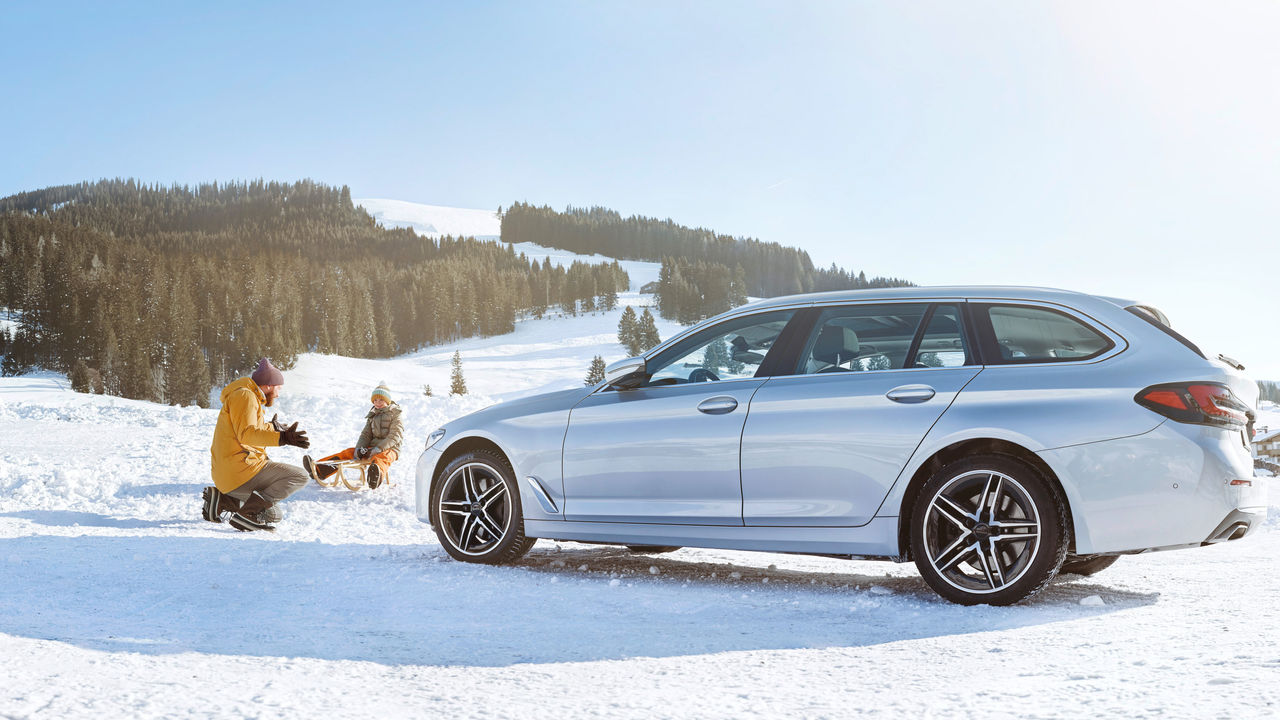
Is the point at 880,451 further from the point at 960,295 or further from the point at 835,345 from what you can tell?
the point at 960,295

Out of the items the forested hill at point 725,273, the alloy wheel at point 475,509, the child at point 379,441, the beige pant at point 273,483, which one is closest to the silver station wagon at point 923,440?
the alloy wheel at point 475,509

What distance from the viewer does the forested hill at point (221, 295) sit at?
9438 cm

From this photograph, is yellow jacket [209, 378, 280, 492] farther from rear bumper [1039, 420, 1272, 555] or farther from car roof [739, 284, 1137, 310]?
rear bumper [1039, 420, 1272, 555]

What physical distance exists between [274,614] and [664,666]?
7.62ft

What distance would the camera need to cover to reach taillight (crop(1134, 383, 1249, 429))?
4629mm

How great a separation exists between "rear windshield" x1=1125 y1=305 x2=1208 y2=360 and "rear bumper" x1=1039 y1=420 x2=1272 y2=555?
49 centimetres

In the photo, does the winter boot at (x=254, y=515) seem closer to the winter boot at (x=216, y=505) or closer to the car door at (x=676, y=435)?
the winter boot at (x=216, y=505)

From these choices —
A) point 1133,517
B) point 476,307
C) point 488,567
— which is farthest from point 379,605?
point 476,307

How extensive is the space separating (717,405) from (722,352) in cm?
44

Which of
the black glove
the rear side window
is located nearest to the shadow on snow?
the black glove

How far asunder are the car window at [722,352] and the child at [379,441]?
5850 millimetres

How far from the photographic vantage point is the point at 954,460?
5.10 m

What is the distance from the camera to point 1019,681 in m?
3.62

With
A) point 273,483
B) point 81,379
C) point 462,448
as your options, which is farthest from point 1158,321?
point 81,379
